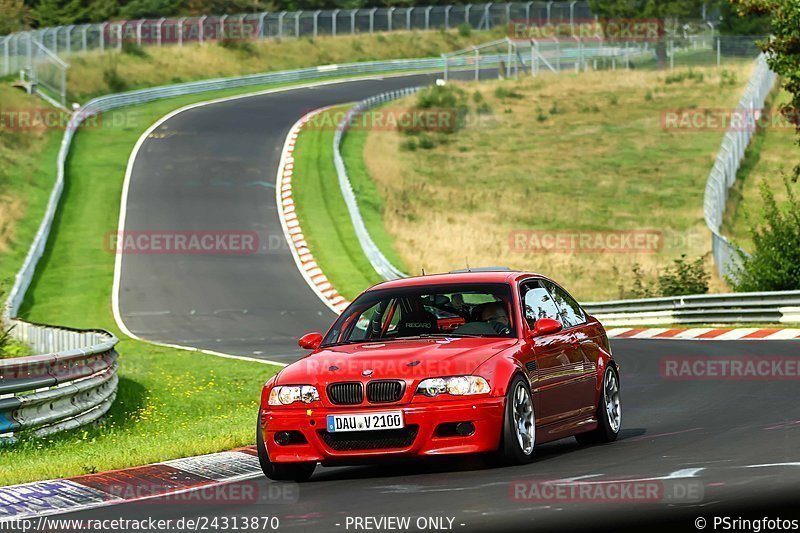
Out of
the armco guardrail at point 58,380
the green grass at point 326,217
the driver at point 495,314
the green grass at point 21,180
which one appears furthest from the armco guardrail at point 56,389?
the green grass at point 326,217

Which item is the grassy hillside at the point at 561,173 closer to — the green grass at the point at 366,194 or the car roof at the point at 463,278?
the green grass at the point at 366,194

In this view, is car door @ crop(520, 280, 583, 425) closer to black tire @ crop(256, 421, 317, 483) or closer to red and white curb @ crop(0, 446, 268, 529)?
black tire @ crop(256, 421, 317, 483)

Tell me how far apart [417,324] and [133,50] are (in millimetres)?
62779

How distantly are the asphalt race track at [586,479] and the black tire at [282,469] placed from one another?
0.09 m

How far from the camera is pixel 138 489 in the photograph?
398 inches

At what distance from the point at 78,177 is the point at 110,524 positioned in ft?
133

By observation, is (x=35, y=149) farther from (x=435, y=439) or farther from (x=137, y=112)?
(x=435, y=439)

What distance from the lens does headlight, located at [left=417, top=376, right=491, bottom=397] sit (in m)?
10.1

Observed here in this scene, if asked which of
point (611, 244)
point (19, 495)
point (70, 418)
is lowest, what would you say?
point (611, 244)

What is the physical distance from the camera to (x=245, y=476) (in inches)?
431

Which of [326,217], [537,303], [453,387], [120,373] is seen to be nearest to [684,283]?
[326,217]

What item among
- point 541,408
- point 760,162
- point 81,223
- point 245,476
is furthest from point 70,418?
point 760,162

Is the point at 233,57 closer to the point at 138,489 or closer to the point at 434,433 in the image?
the point at 138,489

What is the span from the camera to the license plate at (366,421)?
10047 mm
